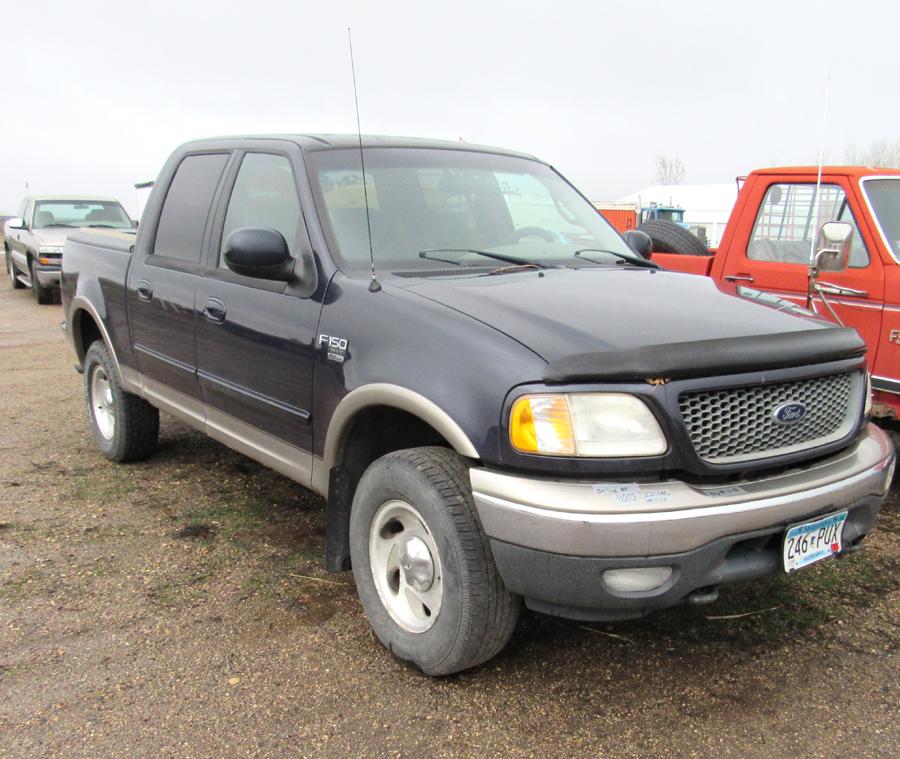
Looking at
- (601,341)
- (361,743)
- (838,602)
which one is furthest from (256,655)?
(838,602)

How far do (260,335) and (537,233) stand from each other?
1.33 metres

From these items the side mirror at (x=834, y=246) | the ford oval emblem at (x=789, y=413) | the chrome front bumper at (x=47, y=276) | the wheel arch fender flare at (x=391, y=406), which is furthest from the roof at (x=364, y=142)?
the chrome front bumper at (x=47, y=276)

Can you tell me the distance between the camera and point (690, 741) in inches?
102

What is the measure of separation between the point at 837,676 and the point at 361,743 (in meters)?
1.66

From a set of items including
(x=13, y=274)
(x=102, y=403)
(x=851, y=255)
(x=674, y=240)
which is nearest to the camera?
(x=851, y=255)

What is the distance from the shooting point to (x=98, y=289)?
5.06m

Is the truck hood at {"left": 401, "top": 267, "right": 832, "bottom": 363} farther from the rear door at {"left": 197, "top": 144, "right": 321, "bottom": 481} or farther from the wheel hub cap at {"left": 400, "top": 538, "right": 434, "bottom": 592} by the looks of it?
the wheel hub cap at {"left": 400, "top": 538, "right": 434, "bottom": 592}

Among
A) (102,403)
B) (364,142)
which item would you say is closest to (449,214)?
(364,142)

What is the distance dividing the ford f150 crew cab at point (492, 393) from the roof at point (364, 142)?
25mm

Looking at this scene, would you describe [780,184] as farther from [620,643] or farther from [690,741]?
[690,741]

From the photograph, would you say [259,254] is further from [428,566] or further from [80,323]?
[80,323]

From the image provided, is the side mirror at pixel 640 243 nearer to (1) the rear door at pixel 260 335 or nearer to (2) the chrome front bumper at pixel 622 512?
(1) the rear door at pixel 260 335

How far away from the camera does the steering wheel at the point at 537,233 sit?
379cm

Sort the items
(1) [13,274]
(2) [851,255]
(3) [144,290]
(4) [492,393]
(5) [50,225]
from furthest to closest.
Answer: (1) [13,274], (5) [50,225], (2) [851,255], (3) [144,290], (4) [492,393]
